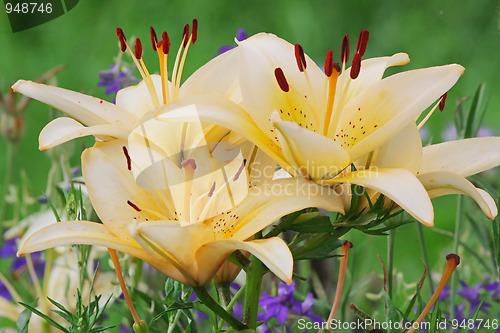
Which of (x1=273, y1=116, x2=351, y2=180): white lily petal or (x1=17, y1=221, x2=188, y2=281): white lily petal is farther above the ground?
(x1=273, y1=116, x2=351, y2=180): white lily petal

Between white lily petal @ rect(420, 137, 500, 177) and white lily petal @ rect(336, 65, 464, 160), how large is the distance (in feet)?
0.16

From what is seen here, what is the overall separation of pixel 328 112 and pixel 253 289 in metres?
0.15

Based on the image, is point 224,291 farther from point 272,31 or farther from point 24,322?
point 272,31

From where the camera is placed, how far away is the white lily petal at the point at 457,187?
0.49 meters

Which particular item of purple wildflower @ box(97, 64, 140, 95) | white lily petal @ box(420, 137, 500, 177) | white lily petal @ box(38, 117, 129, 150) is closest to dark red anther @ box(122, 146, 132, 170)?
white lily petal @ box(38, 117, 129, 150)

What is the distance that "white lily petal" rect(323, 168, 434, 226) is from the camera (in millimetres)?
467

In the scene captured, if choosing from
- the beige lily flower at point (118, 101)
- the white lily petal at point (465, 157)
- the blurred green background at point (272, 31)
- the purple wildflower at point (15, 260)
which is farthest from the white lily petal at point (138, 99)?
the blurred green background at point (272, 31)

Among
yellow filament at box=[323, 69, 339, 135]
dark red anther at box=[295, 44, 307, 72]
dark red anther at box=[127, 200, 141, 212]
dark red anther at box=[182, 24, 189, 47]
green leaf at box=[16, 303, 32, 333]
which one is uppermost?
dark red anther at box=[182, 24, 189, 47]

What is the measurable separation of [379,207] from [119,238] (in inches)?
7.4

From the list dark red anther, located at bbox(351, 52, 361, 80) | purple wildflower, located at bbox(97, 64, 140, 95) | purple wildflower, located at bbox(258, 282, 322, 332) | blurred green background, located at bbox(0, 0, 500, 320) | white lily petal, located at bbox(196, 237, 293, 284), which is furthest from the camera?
blurred green background, located at bbox(0, 0, 500, 320)

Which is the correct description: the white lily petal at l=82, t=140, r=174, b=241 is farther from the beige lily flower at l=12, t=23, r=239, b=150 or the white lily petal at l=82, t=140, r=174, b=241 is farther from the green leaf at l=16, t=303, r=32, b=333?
the green leaf at l=16, t=303, r=32, b=333

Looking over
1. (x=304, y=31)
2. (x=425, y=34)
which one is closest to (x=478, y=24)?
(x=425, y=34)

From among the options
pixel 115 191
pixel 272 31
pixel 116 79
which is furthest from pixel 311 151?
pixel 272 31

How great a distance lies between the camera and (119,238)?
0.51 meters
